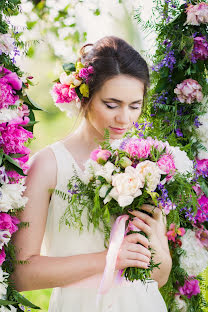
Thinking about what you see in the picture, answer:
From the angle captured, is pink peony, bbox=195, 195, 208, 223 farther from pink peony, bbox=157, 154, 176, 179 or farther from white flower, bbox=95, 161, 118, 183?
white flower, bbox=95, 161, 118, 183

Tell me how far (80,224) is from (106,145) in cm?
45

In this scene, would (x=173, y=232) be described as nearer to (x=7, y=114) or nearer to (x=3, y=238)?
(x=3, y=238)

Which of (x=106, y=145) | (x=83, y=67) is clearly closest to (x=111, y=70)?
(x=83, y=67)

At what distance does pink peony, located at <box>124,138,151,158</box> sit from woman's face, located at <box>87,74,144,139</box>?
1.43ft

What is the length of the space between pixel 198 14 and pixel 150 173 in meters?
1.48

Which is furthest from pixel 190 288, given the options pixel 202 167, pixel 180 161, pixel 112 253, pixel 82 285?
pixel 180 161

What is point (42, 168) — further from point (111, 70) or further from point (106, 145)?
point (111, 70)

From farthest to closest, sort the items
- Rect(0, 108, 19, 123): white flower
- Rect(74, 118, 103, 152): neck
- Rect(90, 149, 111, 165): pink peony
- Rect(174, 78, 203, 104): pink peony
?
1. Rect(174, 78, 203, 104): pink peony
2. Rect(74, 118, 103, 152): neck
3. Rect(90, 149, 111, 165): pink peony
4. Rect(0, 108, 19, 123): white flower

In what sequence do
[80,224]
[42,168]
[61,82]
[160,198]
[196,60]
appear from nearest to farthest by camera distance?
[160,198]
[80,224]
[42,168]
[61,82]
[196,60]

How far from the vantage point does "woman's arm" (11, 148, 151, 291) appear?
2.32 meters

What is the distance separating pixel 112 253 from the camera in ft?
7.38

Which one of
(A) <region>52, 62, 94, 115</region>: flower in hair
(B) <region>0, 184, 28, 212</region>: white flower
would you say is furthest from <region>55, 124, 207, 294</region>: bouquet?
(A) <region>52, 62, 94, 115</region>: flower in hair

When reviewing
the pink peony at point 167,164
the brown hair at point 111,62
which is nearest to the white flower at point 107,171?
the pink peony at point 167,164

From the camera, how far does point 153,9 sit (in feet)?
10.6
